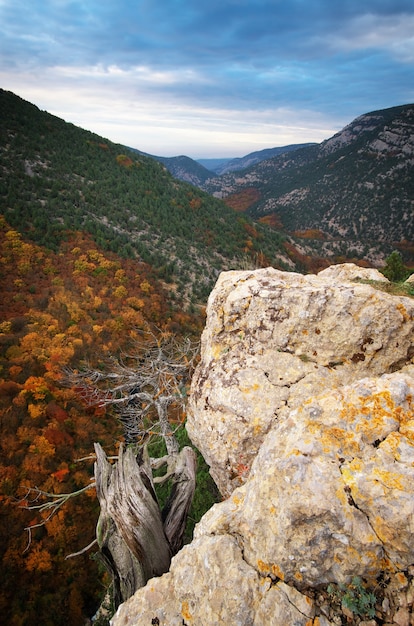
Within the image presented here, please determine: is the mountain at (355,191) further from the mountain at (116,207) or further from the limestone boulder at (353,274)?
the limestone boulder at (353,274)

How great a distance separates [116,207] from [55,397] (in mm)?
31091

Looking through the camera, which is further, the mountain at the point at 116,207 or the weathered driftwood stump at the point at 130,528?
the mountain at the point at 116,207

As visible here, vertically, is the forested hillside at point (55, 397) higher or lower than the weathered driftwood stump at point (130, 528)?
lower

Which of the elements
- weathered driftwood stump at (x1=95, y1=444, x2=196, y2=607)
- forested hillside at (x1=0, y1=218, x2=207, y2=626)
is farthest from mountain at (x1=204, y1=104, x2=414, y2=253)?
weathered driftwood stump at (x1=95, y1=444, x2=196, y2=607)

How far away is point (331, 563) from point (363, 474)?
0.82 metres

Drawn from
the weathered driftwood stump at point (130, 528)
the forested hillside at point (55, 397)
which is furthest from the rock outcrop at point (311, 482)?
the forested hillside at point (55, 397)

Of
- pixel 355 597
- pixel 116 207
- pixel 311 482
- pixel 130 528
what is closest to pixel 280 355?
pixel 311 482

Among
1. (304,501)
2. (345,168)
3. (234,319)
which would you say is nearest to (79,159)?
(234,319)

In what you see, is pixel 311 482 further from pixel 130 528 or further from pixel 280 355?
pixel 130 528

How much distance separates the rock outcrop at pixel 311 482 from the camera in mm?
2732

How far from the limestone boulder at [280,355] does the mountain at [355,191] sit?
90876 millimetres

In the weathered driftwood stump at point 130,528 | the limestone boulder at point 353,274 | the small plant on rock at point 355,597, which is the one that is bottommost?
the weathered driftwood stump at point 130,528

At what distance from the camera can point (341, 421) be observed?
333 centimetres

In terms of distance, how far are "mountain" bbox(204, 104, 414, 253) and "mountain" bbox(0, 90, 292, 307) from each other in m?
46.4
